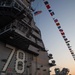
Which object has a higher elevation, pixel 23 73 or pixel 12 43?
pixel 12 43

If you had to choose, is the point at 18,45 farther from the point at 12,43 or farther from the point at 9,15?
the point at 9,15

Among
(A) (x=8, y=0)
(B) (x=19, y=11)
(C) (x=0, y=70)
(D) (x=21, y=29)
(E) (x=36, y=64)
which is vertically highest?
(A) (x=8, y=0)

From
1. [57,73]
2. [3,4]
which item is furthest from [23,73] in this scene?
[57,73]

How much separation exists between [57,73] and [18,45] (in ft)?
94.1

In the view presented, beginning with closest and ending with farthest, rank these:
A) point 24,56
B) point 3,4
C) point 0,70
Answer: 1. point 0,70
2. point 3,4
3. point 24,56

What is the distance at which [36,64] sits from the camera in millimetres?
26484

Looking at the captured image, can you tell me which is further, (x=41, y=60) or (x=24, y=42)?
(x=41, y=60)

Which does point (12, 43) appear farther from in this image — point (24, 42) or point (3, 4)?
point (3, 4)

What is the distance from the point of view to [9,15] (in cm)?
1958

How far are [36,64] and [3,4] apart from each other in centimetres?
1362

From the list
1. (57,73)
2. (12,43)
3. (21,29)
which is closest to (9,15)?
(21,29)

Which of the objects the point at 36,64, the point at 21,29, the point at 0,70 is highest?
the point at 21,29

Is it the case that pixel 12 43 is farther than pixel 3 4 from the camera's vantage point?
Yes

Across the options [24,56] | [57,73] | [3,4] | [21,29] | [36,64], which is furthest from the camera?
[57,73]
